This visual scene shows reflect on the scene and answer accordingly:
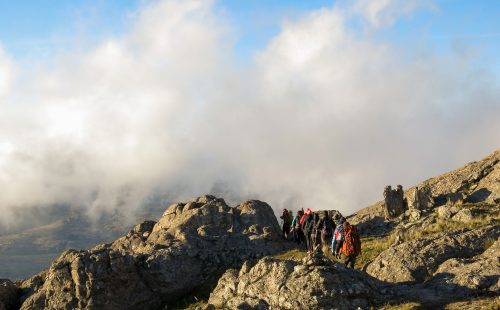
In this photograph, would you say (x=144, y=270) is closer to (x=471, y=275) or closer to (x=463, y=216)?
(x=471, y=275)

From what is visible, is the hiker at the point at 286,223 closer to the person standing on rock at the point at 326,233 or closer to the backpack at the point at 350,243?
the person standing on rock at the point at 326,233

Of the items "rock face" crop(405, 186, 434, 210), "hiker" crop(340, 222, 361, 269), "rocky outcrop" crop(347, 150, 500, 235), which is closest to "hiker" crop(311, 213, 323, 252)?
"hiker" crop(340, 222, 361, 269)

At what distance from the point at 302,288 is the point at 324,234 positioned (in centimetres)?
1540

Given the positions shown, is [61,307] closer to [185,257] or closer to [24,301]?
[24,301]

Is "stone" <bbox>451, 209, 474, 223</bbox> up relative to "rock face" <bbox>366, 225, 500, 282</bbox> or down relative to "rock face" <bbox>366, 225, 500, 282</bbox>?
up

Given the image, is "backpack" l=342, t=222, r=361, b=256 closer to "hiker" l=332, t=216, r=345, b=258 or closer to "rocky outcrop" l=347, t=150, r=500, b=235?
"hiker" l=332, t=216, r=345, b=258

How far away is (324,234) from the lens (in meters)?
35.6

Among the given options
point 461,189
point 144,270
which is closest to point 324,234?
point 144,270

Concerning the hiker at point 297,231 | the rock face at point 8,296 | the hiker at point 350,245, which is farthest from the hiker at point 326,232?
the rock face at point 8,296

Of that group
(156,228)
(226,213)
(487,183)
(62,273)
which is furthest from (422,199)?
(62,273)

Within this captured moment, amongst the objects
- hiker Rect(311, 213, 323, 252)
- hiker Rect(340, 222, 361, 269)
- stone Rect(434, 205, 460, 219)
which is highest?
hiker Rect(311, 213, 323, 252)

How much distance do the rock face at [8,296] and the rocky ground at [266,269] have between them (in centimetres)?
7

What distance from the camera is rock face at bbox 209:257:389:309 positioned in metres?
20.1

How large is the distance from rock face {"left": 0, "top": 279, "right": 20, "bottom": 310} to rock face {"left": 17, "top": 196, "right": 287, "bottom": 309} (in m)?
0.75
